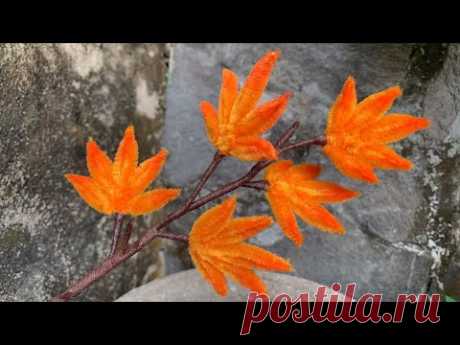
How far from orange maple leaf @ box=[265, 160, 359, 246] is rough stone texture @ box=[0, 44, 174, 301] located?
1.01ft

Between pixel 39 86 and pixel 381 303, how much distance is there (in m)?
0.56

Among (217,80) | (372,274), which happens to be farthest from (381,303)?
(217,80)

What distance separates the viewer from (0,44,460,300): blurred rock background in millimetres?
760

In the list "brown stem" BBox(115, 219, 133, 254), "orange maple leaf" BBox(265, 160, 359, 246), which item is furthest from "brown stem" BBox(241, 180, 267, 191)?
"brown stem" BBox(115, 219, 133, 254)

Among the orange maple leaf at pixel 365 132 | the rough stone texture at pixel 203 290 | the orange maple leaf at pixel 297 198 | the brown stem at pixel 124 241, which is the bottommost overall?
the rough stone texture at pixel 203 290

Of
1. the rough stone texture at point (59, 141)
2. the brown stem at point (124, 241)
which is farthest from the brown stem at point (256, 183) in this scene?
the rough stone texture at point (59, 141)

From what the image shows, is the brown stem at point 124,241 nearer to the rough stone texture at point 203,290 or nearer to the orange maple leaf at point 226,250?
the orange maple leaf at point 226,250

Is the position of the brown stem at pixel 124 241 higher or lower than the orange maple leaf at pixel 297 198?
lower

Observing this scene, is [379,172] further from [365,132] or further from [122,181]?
[122,181]

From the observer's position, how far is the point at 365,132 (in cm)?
64

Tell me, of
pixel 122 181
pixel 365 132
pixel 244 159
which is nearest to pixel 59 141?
pixel 122 181

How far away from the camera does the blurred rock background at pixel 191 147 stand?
760 mm

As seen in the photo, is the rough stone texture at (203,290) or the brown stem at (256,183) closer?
the brown stem at (256,183)

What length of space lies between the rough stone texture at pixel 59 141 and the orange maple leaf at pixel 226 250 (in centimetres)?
25
